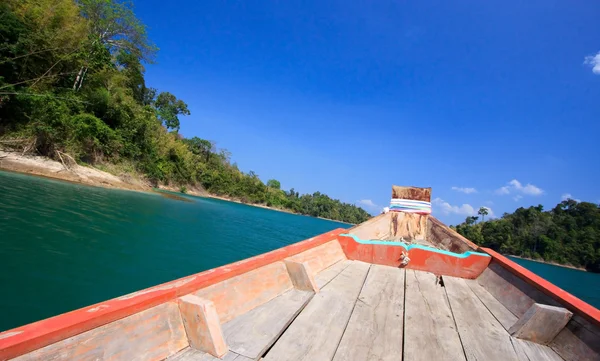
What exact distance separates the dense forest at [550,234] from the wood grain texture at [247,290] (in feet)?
196

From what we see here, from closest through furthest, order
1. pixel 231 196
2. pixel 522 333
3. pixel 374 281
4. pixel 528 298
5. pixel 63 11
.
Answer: pixel 522 333, pixel 528 298, pixel 374 281, pixel 63 11, pixel 231 196

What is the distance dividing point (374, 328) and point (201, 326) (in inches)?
38.1

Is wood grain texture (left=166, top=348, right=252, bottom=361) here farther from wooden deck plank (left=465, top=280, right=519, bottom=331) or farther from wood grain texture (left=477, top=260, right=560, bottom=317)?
wood grain texture (left=477, top=260, right=560, bottom=317)

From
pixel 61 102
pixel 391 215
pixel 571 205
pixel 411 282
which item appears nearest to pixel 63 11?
pixel 61 102

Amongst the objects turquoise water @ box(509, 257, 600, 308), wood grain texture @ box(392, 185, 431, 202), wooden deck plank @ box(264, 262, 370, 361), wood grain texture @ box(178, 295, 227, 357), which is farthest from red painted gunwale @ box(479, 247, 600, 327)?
turquoise water @ box(509, 257, 600, 308)

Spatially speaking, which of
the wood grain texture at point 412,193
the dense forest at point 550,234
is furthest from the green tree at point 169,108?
the dense forest at point 550,234

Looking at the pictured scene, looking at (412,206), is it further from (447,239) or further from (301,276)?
(301,276)

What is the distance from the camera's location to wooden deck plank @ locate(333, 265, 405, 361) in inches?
50.4

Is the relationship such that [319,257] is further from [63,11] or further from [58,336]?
[63,11]

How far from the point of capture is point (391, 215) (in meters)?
5.45

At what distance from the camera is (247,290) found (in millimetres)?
1614

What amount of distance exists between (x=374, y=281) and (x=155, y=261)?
4.99m

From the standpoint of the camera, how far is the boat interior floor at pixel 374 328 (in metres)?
1.26

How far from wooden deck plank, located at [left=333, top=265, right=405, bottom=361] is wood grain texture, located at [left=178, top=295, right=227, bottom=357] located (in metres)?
0.54
